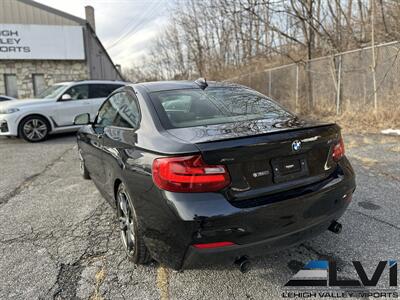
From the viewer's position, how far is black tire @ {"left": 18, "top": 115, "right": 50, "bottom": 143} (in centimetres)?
862

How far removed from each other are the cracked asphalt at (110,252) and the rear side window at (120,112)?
3.73 feet

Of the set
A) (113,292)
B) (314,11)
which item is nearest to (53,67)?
(314,11)

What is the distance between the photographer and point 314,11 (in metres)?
11.3

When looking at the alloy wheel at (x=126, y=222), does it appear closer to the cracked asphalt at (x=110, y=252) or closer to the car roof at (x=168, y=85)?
the cracked asphalt at (x=110, y=252)

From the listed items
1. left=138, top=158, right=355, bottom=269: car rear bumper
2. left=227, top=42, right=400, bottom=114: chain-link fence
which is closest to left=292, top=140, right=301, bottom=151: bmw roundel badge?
left=138, top=158, right=355, bottom=269: car rear bumper

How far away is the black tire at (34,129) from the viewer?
28.3 feet

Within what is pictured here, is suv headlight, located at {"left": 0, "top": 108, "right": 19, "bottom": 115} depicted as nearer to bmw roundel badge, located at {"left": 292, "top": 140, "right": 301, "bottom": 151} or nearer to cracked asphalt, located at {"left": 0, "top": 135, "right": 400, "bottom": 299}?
cracked asphalt, located at {"left": 0, "top": 135, "right": 400, "bottom": 299}

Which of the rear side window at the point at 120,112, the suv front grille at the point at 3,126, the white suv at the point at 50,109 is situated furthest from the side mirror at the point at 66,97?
the rear side window at the point at 120,112

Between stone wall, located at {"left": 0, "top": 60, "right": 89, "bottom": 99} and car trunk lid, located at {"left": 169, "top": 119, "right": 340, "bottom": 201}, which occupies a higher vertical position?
stone wall, located at {"left": 0, "top": 60, "right": 89, "bottom": 99}

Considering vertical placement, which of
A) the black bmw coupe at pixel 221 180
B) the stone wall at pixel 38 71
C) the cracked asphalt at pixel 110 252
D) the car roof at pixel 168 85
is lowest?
the cracked asphalt at pixel 110 252

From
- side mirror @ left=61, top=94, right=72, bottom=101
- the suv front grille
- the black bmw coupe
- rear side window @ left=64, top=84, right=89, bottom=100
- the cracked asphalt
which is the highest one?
rear side window @ left=64, top=84, right=89, bottom=100

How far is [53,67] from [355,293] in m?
19.2

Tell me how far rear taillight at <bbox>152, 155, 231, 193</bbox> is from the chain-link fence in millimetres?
7954

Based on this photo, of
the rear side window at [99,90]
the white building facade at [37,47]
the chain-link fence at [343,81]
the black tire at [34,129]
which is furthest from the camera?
the white building facade at [37,47]
